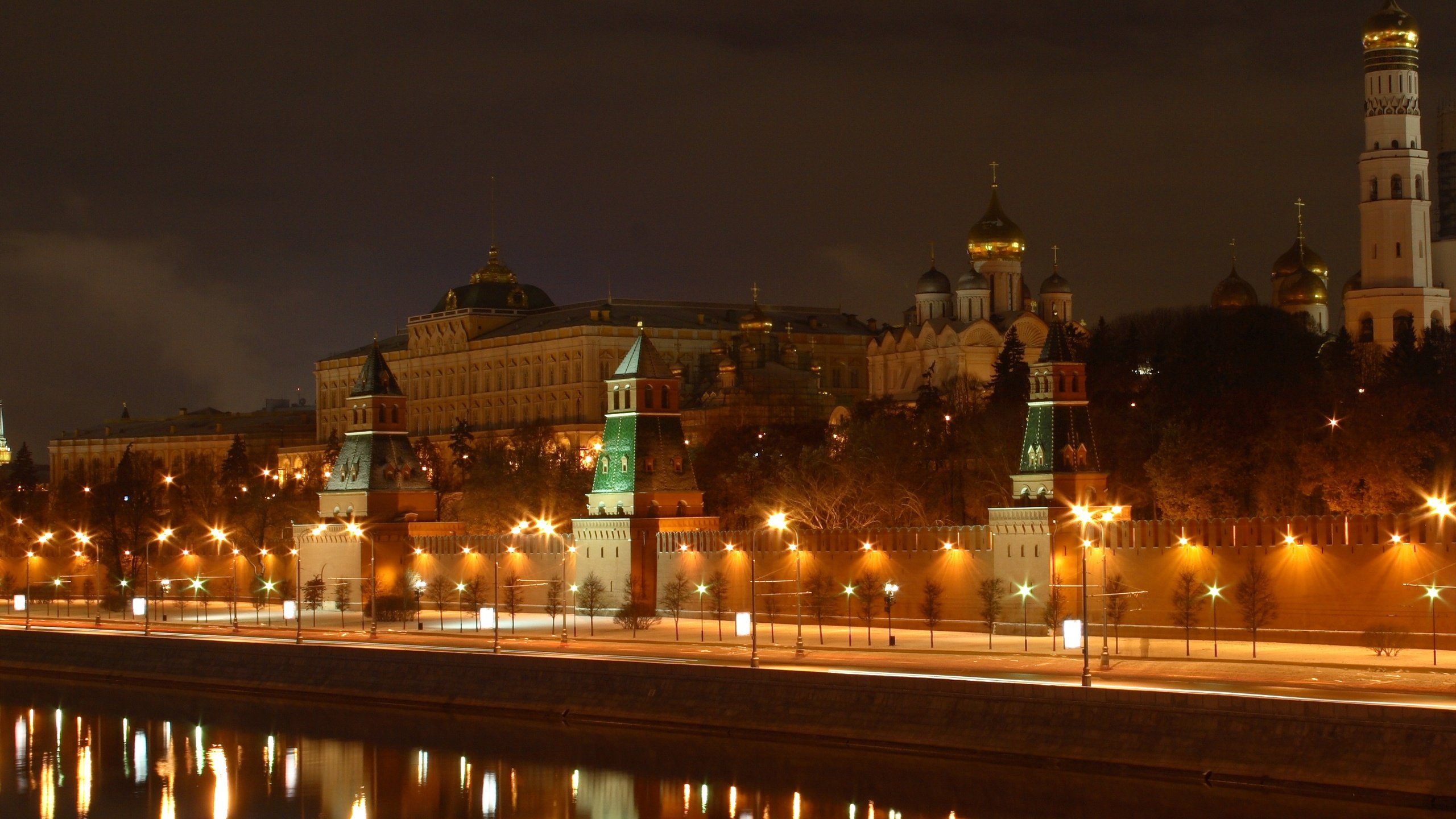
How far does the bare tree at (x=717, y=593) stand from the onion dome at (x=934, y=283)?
49.4 meters

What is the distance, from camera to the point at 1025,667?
150 feet

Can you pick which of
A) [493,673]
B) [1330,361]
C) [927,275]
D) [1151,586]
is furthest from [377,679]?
[927,275]

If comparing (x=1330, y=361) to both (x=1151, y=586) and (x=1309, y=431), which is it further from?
(x=1151, y=586)

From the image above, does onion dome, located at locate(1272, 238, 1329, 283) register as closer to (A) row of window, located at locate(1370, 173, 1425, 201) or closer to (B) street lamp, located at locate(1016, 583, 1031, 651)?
(A) row of window, located at locate(1370, 173, 1425, 201)

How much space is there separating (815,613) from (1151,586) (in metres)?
10.5

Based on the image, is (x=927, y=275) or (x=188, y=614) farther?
(x=927, y=275)

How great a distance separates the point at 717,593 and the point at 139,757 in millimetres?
19098

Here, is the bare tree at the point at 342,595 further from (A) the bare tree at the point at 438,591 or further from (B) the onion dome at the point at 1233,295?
(B) the onion dome at the point at 1233,295

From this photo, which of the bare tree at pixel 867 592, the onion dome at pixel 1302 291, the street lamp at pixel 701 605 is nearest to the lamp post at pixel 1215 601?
the bare tree at pixel 867 592

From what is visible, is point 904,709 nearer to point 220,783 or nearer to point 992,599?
point 220,783

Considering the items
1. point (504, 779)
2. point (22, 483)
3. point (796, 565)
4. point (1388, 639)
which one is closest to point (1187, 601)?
point (1388, 639)

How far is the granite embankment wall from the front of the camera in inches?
1390

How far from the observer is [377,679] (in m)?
53.6

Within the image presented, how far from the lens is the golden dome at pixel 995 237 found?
11025 cm
